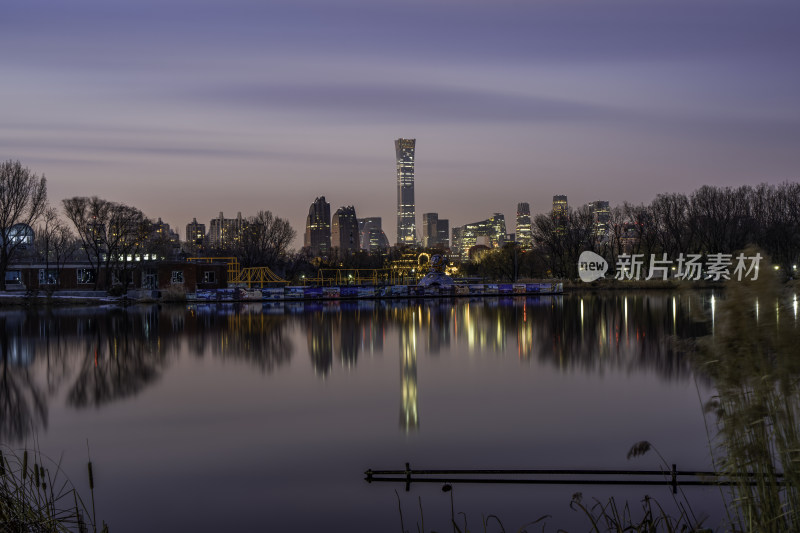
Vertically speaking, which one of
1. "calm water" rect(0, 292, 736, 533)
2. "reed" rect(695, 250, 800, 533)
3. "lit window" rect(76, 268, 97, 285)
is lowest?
"calm water" rect(0, 292, 736, 533)

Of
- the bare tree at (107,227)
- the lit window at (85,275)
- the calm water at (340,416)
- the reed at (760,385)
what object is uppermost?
the bare tree at (107,227)

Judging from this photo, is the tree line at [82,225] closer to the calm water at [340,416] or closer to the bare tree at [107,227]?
the bare tree at [107,227]

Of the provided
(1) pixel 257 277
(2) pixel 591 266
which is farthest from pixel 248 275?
(2) pixel 591 266

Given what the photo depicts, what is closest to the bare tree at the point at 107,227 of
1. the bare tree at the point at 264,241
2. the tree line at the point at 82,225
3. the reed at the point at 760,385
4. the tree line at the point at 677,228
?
the tree line at the point at 82,225

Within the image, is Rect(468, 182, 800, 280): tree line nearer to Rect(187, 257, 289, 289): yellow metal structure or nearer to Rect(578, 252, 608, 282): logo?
Rect(578, 252, 608, 282): logo

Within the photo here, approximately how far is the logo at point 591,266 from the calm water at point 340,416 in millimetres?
41480

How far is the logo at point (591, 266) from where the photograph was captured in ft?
233

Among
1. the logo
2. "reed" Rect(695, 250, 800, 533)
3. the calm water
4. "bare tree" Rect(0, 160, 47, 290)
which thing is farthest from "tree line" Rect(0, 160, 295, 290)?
"reed" Rect(695, 250, 800, 533)

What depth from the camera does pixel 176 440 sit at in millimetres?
12336

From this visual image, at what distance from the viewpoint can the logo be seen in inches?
2792

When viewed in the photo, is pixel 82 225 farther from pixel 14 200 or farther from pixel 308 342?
pixel 308 342

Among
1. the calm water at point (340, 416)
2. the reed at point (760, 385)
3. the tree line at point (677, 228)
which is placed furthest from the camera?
the tree line at point (677, 228)

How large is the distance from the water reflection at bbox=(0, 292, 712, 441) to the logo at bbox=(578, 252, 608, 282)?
1027 inches

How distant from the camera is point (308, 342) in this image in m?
27.0
